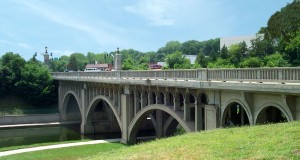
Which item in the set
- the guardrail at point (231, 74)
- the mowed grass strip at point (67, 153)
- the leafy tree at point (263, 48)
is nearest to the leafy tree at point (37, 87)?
the mowed grass strip at point (67, 153)

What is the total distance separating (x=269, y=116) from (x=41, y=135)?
40.3m

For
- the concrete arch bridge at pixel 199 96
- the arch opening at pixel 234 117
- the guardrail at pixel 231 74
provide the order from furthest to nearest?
1. the arch opening at pixel 234 117
2. the concrete arch bridge at pixel 199 96
3. the guardrail at pixel 231 74

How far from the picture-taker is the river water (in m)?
48.3

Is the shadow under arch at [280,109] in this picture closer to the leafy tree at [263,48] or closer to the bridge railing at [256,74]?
the bridge railing at [256,74]

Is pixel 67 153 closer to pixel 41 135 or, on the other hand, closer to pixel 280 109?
pixel 41 135

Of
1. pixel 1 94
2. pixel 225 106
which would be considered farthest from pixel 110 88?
pixel 1 94

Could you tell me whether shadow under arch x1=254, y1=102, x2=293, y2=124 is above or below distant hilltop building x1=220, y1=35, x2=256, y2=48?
below

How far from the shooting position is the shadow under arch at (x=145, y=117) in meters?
25.9

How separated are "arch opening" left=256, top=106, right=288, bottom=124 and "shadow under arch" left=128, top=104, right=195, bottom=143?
20.6ft

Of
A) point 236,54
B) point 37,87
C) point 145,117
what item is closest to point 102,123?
point 145,117

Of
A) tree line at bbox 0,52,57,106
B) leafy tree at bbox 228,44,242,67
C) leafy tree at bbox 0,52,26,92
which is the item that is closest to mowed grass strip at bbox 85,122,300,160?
leafy tree at bbox 228,44,242,67

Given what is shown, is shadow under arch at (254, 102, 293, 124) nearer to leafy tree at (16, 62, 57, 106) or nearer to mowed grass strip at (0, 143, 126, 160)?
mowed grass strip at (0, 143, 126, 160)

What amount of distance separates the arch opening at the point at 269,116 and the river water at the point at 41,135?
32.4 metres

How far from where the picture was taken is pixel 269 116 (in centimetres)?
2016
